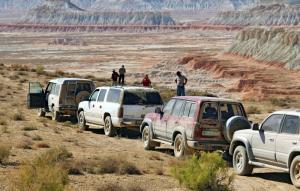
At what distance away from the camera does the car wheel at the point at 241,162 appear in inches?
573

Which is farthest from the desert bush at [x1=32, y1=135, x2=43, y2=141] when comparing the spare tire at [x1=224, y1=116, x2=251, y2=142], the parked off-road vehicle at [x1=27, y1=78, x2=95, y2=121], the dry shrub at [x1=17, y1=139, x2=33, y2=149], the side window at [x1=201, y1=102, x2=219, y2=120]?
the spare tire at [x1=224, y1=116, x2=251, y2=142]

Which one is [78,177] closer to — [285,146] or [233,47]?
[285,146]

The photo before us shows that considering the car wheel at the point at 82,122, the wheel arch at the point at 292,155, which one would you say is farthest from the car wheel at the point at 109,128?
the wheel arch at the point at 292,155

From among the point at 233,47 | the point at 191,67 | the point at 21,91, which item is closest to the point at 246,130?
the point at 21,91

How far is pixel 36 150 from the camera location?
56.6ft

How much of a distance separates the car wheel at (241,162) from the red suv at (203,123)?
31.3 inches

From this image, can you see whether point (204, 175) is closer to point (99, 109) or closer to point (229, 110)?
point (229, 110)

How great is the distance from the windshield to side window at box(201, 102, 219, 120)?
4792 mm

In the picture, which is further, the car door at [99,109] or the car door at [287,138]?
the car door at [99,109]

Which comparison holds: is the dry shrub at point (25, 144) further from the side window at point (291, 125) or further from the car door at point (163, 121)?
the side window at point (291, 125)

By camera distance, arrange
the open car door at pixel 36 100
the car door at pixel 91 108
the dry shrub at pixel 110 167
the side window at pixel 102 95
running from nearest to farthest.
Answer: the dry shrub at pixel 110 167 → the side window at pixel 102 95 → the car door at pixel 91 108 → the open car door at pixel 36 100

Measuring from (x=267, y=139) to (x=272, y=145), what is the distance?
209 mm

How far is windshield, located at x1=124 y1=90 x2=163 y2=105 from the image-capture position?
20736mm

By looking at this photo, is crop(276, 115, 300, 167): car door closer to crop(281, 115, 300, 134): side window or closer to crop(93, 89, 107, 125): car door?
crop(281, 115, 300, 134): side window
